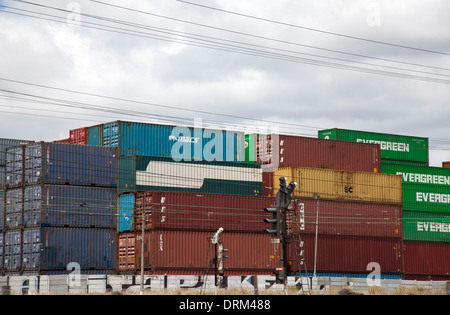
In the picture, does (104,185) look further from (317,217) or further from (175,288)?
(317,217)

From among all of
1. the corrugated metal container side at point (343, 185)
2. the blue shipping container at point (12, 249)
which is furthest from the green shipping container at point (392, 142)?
the blue shipping container at point (12, 249)

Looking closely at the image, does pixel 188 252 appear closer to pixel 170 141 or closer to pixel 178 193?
pixel 178 193

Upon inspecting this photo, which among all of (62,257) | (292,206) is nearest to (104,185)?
(62,257)

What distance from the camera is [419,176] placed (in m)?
66.6

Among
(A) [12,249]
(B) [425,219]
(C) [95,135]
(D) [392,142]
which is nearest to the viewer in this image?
(A) [12,249]

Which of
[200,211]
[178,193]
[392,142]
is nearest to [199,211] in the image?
[200,211]

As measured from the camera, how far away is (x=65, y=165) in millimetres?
47938

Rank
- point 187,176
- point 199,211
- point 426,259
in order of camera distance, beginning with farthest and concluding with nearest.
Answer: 1. point 426,259
2. point 187,176
3. point 199,211

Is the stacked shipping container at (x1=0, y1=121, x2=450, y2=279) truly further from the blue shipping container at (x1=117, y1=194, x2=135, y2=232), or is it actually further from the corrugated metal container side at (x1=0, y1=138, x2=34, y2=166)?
the corrugated metal container side at (x1=0, y1=138, x2=34, y2=166)

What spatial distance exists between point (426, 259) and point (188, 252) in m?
26.0

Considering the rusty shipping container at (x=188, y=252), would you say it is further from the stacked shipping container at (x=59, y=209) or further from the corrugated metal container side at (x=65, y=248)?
the corrugated metal container side at (x=65, y=248)

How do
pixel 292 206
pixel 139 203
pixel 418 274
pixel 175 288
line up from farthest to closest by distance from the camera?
pixel 418 274, pixel 292 206, pixel 139 203, pixel 175 288

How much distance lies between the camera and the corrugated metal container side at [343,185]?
Answer: 54963mm
